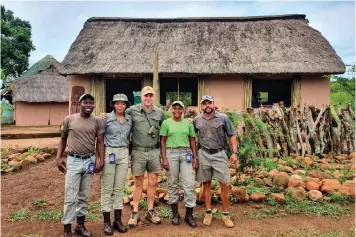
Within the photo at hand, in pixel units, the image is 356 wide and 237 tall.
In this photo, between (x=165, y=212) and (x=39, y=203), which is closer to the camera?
(x=165, y=212)

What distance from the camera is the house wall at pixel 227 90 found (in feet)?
39.1

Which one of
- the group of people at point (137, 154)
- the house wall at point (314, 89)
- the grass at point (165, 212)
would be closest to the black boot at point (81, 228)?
the group of people at point (137, 154)

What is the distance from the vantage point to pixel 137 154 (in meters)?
4.01

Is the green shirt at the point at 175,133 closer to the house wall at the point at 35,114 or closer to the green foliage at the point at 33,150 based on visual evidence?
the green foliage at the point at 33,150

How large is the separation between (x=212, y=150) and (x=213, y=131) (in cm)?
24

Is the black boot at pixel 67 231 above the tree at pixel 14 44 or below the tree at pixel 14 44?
below

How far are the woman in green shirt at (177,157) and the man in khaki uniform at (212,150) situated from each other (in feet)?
0.56

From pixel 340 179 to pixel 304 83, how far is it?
6.81 metres

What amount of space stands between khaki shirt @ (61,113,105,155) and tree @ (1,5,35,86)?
729 inches

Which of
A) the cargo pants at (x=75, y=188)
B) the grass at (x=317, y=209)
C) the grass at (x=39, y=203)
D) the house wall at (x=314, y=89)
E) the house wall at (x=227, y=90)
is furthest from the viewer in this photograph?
the house wall at (x=227, y=90)

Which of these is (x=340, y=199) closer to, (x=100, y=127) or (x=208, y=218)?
(x=208, y=218)

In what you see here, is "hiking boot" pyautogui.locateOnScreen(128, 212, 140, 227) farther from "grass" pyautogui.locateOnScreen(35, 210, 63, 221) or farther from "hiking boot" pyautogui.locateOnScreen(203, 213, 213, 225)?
"grass" pyautogui.locateOnScreen(35, 210, 63, 221)

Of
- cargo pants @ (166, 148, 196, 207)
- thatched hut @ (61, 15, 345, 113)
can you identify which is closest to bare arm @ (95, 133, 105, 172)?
cargo pants @ (166, 148, 196, 207)

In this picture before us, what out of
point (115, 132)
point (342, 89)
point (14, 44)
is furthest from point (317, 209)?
point (14, 44)
